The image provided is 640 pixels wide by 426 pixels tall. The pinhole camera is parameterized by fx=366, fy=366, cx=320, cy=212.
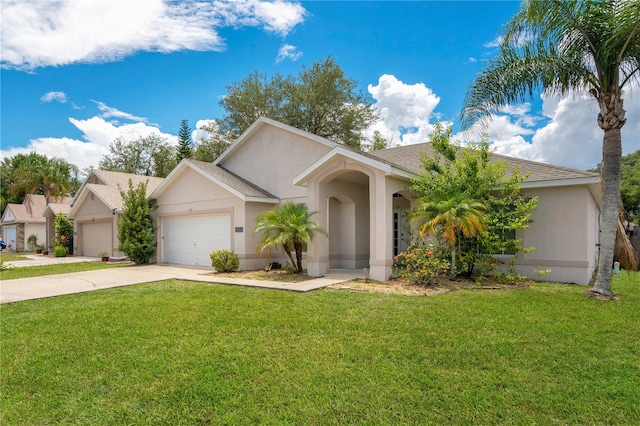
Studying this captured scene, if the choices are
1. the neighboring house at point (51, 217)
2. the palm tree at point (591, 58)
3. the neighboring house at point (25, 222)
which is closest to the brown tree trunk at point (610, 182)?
the palm tree at point (591, 58)

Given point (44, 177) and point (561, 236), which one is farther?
point (44, 177)

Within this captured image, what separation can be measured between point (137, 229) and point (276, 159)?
770cm

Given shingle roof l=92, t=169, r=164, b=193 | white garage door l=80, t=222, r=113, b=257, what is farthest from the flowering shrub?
shingle roof l=92, t=169, r=164, b=193

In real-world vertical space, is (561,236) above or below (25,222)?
below

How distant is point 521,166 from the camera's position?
509 inches

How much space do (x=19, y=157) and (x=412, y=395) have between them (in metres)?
59.2

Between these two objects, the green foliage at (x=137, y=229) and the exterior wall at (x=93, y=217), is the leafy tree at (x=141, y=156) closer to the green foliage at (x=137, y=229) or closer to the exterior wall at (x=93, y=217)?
the exterior wall at (x=93, y=217)

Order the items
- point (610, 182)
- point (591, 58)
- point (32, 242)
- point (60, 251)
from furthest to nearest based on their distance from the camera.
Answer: point (32, 242), point (60, 251), point (591, 58), point (610, 182)

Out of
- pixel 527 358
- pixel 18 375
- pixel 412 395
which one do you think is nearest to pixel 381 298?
pixel 527 358

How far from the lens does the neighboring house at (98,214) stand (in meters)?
21.5

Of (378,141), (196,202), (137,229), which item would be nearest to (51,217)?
(137,229)

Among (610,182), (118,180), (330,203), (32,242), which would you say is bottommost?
(32,242)

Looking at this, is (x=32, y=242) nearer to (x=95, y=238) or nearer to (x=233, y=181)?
(x=95, y=238)

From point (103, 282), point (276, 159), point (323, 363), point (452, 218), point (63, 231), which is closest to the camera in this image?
point (323, 363)
